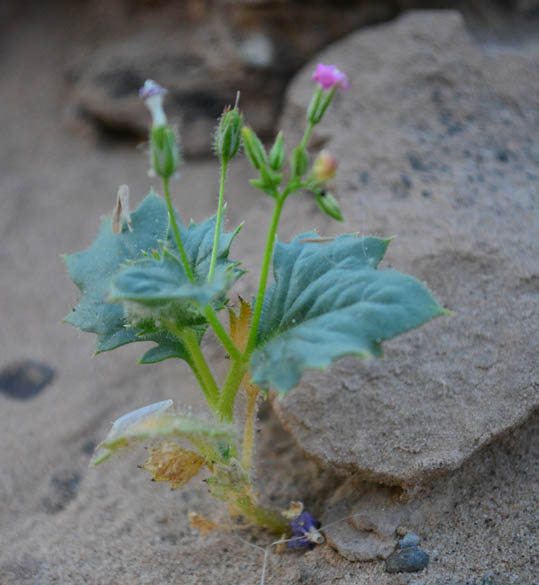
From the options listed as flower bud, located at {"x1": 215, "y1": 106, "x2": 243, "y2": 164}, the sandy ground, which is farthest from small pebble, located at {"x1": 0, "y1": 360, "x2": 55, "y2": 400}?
flower bud, located at {"x1": 215, "y1": 106, "x2": 243, "y2": 164}

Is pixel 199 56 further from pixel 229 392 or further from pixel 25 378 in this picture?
pixel 229 392

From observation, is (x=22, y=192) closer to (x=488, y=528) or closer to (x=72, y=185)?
(x=72, y=185)

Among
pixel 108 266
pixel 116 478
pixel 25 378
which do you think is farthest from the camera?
pixel 25 378

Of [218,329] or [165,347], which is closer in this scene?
[218,329]

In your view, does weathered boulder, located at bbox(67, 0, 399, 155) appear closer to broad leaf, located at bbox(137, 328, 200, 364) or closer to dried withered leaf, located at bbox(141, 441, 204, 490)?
broad leaf, located at bbox(137, 328, 200, 364)

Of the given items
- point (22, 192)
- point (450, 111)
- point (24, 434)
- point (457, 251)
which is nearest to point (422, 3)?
point (450, 111)

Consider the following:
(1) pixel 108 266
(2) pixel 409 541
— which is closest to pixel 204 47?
(1) pixel 108 266
